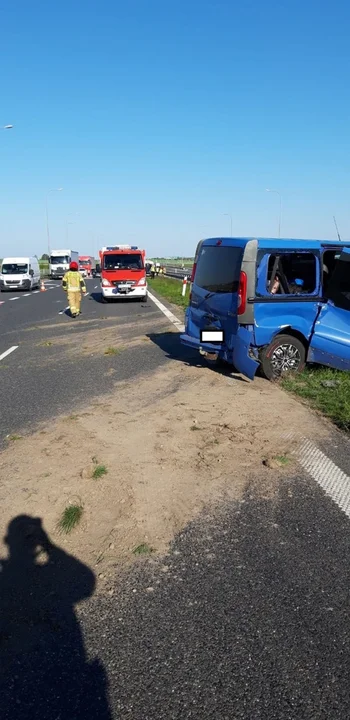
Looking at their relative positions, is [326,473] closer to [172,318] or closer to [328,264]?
[328,264]

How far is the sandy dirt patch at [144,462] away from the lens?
3646 millimetres

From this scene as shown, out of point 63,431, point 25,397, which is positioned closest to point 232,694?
point 63,431

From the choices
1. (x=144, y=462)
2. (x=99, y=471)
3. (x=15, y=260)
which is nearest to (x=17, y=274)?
(x=15, y=260)

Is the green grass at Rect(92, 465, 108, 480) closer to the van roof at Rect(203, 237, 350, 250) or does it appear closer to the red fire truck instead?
the van roof at Rect(203, 237, 350, 250)

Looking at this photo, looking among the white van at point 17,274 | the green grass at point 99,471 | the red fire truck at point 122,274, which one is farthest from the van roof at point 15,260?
the green grass at point 99,471

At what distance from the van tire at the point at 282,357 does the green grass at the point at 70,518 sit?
440 centimetres

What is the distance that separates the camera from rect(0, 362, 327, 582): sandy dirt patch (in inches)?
144

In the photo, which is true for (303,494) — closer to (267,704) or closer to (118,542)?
(118,542)

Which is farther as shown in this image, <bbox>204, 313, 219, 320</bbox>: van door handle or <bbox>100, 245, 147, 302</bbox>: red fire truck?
<bbox>100, 245, 147, 302</bbox>: red fire truck

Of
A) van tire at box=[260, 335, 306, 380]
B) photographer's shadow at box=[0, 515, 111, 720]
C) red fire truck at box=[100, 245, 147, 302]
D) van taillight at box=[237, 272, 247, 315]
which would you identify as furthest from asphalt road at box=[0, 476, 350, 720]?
red fire truck at box=[100, 245, 147, 302]

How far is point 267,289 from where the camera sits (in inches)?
292

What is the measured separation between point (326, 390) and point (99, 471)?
369cm

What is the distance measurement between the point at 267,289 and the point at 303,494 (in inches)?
151

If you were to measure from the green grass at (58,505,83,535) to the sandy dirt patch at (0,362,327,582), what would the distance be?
4 centimetres
